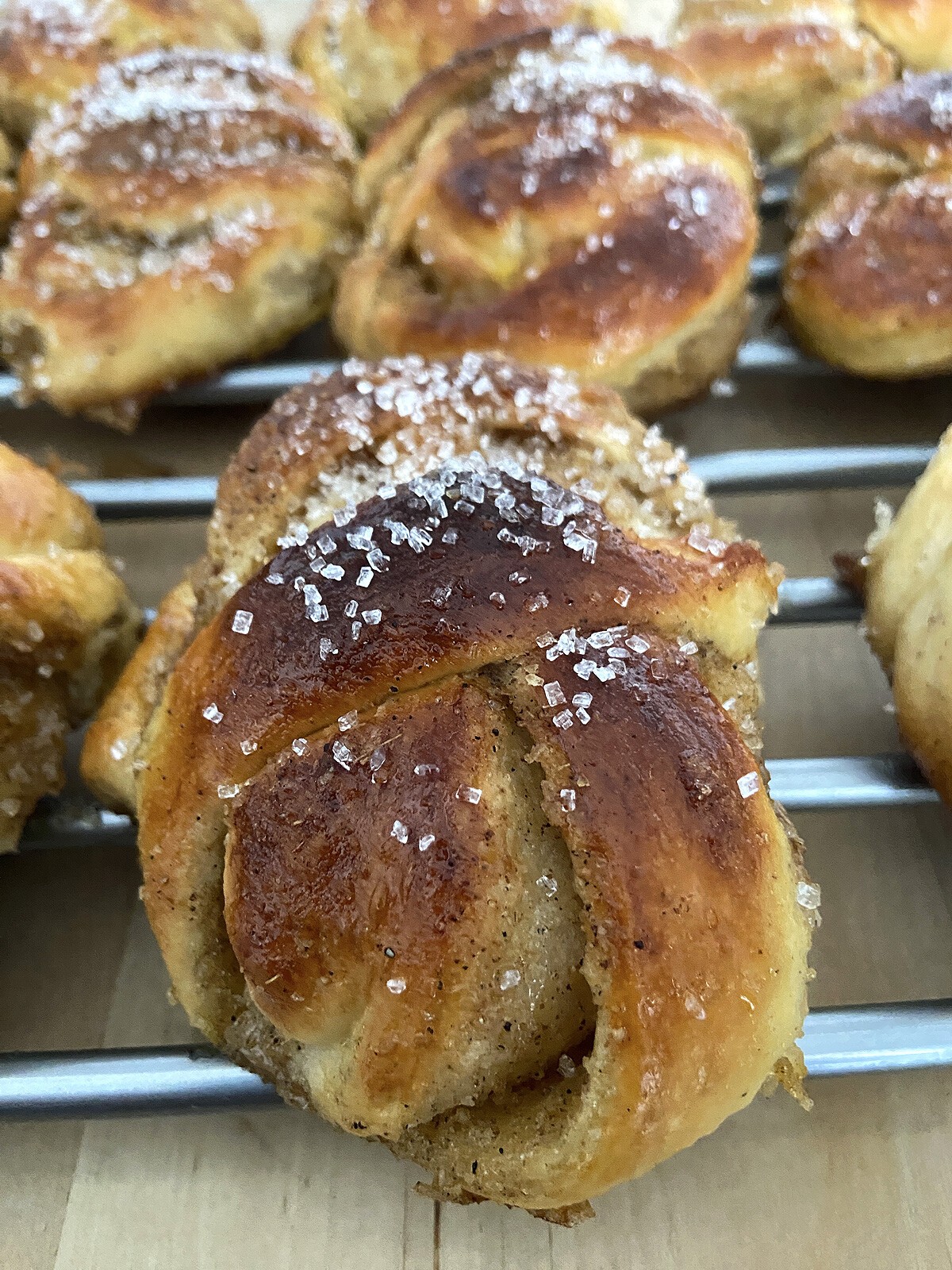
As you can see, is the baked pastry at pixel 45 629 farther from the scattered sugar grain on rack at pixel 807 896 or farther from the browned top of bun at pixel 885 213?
the browned top of bun at pixel 885 213

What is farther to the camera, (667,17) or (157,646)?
(667,17)

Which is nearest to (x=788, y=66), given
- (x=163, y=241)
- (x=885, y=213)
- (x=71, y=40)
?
(x=885, y=213)

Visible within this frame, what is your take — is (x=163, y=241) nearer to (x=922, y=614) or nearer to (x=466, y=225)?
(x=466, y=225)

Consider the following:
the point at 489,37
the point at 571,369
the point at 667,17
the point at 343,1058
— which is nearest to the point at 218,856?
the point at 343,1058

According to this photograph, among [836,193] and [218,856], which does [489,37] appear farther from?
[218,856]

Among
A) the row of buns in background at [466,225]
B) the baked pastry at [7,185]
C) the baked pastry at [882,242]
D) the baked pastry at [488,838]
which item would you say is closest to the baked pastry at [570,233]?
the row of buns in background at [466,225]

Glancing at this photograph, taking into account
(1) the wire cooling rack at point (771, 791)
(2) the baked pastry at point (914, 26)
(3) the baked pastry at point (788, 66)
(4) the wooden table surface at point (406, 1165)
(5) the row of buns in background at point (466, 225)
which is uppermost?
(2) the baked pastry at point (914, 26)

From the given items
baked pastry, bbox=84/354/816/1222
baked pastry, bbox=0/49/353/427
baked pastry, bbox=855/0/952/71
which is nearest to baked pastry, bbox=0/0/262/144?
baked pastry, bbox=0/49/353/427
